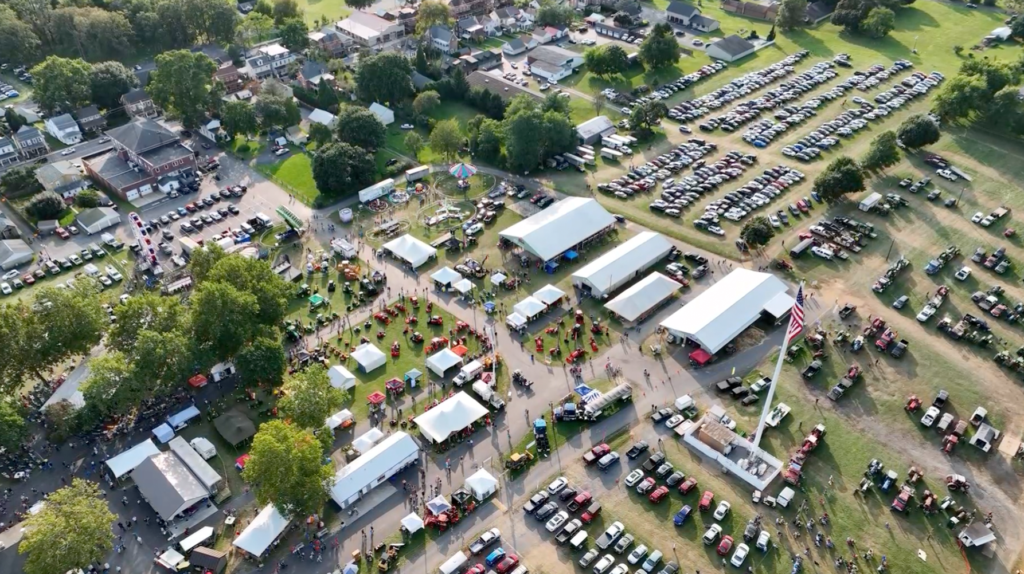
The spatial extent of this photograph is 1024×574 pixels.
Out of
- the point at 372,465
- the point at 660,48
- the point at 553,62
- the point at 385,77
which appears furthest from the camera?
the point at 553,62

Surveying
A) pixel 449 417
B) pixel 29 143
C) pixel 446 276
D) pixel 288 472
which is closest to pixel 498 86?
pixel 446 276

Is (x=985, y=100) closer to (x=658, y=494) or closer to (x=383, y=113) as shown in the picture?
(x=658, y=494)

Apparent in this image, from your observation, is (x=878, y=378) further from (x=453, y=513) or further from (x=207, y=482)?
(x=207, y=482)

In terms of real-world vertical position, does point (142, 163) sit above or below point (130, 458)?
above

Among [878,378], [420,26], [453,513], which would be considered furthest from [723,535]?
A: [420,26]

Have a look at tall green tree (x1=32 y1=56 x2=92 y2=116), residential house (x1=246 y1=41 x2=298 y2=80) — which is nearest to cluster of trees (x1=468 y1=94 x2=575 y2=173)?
residential house (x1=246 y1=41 x2=298 y2=80)

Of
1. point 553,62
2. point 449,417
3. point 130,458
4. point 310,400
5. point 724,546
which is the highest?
point 310,400
